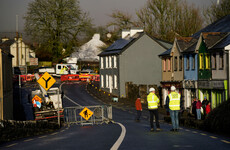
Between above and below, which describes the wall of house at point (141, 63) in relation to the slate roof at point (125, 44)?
below

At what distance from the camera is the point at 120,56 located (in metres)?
66.0

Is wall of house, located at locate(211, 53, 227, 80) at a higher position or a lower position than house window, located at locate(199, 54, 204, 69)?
lower

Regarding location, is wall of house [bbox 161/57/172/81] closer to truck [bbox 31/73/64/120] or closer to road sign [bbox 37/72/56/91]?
truck [bbox 31/73/64/120]

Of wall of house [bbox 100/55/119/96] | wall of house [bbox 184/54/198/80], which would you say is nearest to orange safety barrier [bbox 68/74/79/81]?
wall of house [bbox 100/55/119/96]

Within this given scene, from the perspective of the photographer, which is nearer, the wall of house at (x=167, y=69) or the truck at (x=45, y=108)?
the truck at (x=45, y=108)

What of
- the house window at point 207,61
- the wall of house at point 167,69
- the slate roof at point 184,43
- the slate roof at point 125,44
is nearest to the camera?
the house window at point 207,61

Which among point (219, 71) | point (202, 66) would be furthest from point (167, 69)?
point (219, 71)

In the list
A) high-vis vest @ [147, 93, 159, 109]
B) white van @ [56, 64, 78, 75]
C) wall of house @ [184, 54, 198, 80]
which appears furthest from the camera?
white van @ [56, 64, 78, 75]

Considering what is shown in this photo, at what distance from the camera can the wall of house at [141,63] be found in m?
66.1

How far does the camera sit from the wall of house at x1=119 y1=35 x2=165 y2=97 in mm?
66062

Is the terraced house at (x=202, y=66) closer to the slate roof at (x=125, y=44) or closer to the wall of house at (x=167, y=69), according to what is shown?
the wall of house at (x=167, y=69)

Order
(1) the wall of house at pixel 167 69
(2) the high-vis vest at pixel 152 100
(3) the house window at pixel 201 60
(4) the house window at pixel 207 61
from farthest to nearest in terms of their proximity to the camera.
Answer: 1. (1) the wall of house at pixel 167 69
2. (3) the house window at pixel 201 60
3. (4) the house window at pixel 207 61
4. (2) the high-vis vest at pixel 152 100

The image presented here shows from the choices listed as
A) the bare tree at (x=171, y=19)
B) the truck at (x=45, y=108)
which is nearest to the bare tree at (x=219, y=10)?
the bare tree at (x=171, y=19)

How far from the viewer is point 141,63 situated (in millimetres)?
66688
